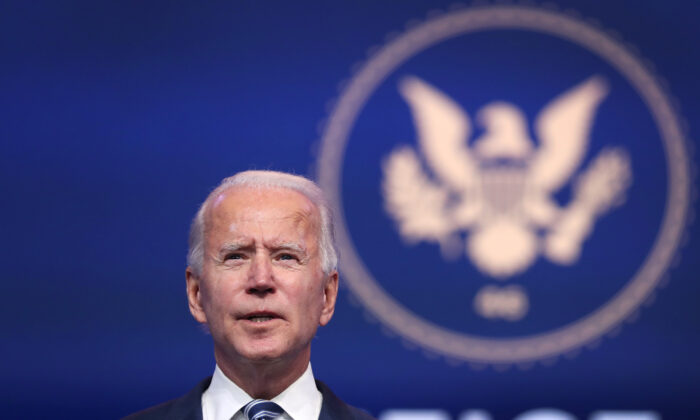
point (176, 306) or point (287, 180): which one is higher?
point (176, 306)

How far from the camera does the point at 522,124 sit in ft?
12.1

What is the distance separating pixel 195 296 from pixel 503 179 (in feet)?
6.34

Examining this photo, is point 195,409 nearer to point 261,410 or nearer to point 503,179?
point 261,410

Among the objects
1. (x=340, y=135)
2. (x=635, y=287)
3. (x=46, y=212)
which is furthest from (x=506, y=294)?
(x=46, y=212)

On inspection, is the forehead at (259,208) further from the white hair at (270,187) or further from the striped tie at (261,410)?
the striped tie at (261,410)

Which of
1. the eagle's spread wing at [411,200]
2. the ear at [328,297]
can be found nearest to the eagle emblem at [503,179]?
the eagle's spread wing at [411,200]

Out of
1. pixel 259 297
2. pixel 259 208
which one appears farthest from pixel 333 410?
pixel 259 208

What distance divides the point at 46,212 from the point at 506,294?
68.3 inches

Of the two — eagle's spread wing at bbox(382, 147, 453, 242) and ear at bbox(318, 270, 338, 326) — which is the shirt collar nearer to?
ear at bbox(318, 270, 338, 326)

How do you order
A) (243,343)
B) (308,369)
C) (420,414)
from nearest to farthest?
(243,343), (308,369), (420,414)

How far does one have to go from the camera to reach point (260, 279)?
1.86m

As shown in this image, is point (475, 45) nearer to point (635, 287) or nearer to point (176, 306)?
point (635, 287)

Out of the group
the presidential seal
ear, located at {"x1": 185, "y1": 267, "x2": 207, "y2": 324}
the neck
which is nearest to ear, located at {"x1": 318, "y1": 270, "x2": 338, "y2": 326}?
the neck

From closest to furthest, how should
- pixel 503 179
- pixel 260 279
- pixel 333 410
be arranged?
pixel 260 279 → pixel 333 410 → pixel 503 179
